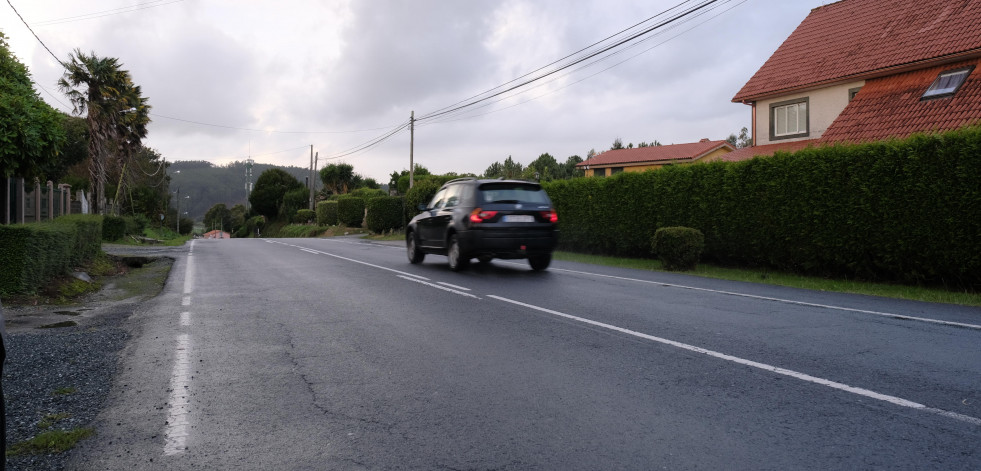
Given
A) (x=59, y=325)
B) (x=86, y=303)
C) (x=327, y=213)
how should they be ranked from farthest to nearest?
(x=327, y=213)
(x=86, y=303)
(x=59, y=325)

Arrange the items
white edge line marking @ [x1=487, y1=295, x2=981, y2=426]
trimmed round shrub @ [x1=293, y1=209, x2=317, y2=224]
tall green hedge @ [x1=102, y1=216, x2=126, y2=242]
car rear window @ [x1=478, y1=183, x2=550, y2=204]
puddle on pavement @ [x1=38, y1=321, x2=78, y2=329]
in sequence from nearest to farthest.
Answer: white edge line marking @ [x1=487, y1=295, x2=981, y2=426], puddle on pavement @ [x1=38, y1=321, x2=78, y2=329], car rear window @ [x1=478, y1=183, x2=550, y2=204], tall green hedge @ [x1=102, y1=216, x2=126, y2=242], trimmed round shrub @ [x1=293, y1=209, x2=317, y2=224]

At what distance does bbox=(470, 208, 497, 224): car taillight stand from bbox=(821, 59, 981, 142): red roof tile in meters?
11.7

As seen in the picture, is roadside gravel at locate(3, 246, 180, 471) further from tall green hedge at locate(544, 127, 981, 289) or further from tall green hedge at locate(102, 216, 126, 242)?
tall green hedge at locate(102, 216, 126, 242)

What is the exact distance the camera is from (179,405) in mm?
4391

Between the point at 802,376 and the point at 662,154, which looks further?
the point at 662,154

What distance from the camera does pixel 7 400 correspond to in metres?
4.40

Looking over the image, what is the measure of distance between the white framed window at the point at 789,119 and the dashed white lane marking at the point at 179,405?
891 inches

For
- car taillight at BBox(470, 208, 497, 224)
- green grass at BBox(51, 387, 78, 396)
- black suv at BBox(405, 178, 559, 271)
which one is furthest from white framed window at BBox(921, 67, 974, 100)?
green grass at BBox(51, 387, 78, 396)

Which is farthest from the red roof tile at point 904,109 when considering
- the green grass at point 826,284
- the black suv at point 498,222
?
the black suv at point 498,222

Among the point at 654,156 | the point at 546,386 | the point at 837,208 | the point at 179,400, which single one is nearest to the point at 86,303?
the point at 179,400

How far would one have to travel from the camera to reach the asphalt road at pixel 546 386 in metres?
3.51

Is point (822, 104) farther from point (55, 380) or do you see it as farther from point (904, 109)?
point (55, 380)

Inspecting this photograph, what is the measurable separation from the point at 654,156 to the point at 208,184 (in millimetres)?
146045

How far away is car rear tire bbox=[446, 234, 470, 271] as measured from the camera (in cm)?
1293
